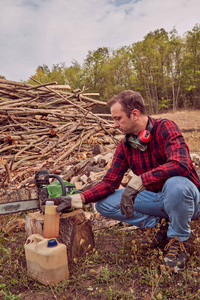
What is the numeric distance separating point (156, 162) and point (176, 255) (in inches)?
34.9

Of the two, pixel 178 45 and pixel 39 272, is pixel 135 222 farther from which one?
pixel 178 45

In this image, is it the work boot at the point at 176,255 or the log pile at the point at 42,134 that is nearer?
the work boot at the point at 176,255

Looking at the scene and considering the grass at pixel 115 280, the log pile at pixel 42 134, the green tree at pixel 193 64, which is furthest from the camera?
the green tree at pixel 193 64

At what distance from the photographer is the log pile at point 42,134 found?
5.56m

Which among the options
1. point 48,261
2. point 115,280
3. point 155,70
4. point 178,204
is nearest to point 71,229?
point 48,261

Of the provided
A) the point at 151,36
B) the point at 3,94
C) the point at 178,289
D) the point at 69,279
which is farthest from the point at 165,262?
the point at 151,36

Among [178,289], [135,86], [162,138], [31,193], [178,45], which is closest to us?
[178,289]

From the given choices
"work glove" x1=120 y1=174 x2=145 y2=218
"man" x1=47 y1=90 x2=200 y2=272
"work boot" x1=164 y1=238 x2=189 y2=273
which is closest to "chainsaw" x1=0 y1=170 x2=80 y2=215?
"man" x1=47 y1=90 x2=200 y2=272

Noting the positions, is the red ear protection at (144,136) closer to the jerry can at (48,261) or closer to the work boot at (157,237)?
the work boot at (157,237)

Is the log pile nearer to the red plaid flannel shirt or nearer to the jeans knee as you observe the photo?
the red plaid flannel shirt

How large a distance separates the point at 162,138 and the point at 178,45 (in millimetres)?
28702

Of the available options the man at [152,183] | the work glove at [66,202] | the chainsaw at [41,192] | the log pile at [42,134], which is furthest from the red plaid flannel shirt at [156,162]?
the log pile at [42,134]

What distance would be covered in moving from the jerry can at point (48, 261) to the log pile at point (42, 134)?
2.71 m

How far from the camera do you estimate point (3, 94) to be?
300 inches
